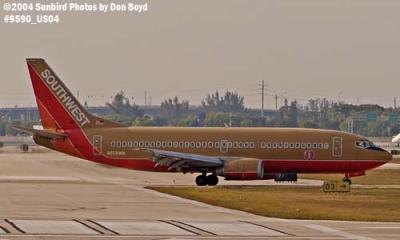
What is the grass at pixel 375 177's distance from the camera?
80.2m

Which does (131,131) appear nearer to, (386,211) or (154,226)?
(386,211)

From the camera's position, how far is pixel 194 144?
245 feet

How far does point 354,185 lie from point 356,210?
22.5 metres

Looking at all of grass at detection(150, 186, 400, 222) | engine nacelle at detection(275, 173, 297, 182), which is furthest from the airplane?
grass at detection(150, 186, 400, 222)

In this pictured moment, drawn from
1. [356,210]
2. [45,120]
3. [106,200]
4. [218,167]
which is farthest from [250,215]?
[45,120]

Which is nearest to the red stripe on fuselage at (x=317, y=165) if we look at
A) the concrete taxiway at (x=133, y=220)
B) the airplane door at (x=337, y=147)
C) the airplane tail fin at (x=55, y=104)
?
the airplane door at (x=337, y=147)

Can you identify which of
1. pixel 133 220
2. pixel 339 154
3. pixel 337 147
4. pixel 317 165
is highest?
pixel 337 147

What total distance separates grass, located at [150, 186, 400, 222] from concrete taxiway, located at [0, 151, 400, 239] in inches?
61.1

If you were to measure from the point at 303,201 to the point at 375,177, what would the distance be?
29966 millimetres

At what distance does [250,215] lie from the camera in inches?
1949

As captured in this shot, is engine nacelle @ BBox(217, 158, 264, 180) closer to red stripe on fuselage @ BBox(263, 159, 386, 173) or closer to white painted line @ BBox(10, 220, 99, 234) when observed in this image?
red stripe on fuselage @ BBox(263, 159, 386, 173)

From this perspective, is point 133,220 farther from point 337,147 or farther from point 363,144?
point 363,144

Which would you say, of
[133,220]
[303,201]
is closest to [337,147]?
[303,201]

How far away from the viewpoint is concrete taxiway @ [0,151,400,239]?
132ft
